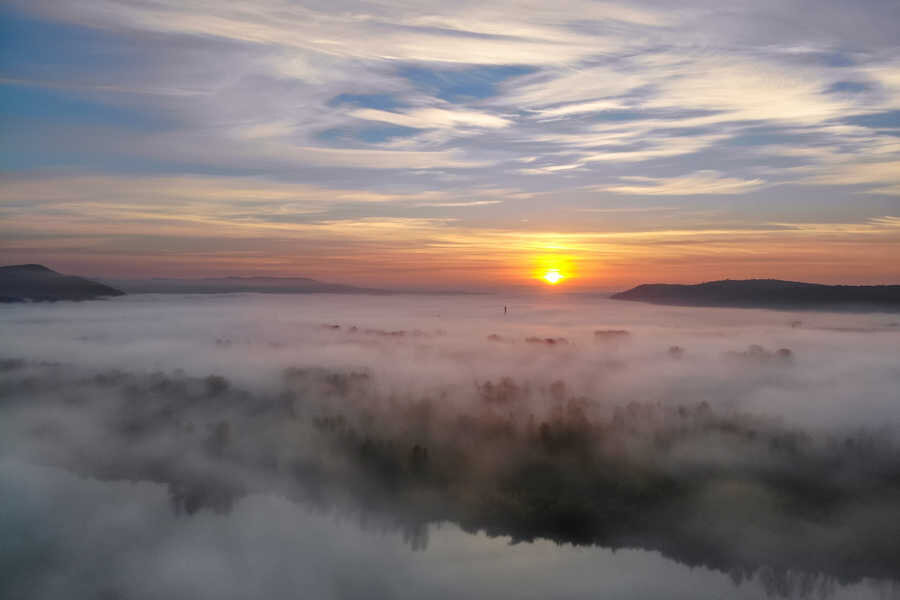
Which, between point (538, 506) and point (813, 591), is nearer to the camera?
point (813, 591)

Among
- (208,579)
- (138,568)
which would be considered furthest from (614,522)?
(138,568)

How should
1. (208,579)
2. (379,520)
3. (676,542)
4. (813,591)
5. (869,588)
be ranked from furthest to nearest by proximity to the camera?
1. (379,520)
2. (208,579)
3. (676,542)
4. (813,591)
5. (869,588)

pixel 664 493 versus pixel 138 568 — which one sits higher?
pixel 664 493

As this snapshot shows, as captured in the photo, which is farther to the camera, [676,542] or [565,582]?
[676,542]

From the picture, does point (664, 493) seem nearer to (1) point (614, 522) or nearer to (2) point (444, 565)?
(1) point (614, 522)

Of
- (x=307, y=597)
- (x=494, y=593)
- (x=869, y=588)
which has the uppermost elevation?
(x=869, y=588)

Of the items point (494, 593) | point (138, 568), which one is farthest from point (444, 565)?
point (138, 568)

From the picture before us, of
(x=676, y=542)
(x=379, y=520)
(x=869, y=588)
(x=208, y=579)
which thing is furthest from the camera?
(x=379, y=520)

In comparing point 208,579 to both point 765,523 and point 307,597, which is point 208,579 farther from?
point 765,523

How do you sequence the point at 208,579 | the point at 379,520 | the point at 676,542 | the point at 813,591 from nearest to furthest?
1. the point at 813,591
2. the point at 676,542
3. the point at 208,579
4. the point at 379,520
